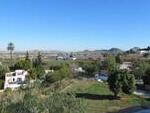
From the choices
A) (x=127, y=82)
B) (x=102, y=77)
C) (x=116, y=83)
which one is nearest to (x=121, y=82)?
(x=116, y=83)

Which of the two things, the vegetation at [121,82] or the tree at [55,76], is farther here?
the tree at [55,76]

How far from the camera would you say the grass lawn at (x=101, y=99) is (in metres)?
43.0

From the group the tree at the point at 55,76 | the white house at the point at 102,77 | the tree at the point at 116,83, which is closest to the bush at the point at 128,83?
the tree at the point at 116,83

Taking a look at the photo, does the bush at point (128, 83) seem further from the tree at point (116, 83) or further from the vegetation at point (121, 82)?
the tree at point (116, 83)

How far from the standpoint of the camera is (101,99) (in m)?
49.8

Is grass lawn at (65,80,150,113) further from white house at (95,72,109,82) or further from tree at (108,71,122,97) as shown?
white house at (95,72,109,82)

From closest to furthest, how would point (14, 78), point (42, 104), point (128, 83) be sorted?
point (42, 104), point (128, 83), point (14, 78)

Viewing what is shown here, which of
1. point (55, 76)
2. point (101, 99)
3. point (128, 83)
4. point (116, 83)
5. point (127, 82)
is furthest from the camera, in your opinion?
point (55, 76)

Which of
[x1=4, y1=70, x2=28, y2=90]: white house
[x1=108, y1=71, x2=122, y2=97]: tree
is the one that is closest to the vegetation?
[x1=108, y1=71, x2=122, y2=97]: tree

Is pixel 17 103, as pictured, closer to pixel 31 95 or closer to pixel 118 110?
pixel 31 95

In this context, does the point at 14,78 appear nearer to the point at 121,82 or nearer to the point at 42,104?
the point at 121,82

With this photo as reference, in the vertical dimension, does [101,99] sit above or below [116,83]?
below

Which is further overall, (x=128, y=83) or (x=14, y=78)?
(x=14, y=78)

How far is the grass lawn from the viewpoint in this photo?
43.0m
